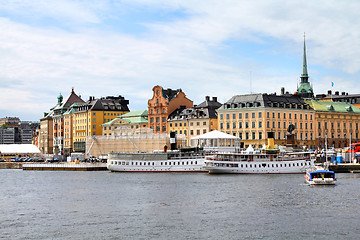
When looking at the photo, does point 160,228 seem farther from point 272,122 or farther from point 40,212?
point 272,122

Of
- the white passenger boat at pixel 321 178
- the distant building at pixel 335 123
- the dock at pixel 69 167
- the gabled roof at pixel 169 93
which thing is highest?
the gabled roof at pixel 169 93

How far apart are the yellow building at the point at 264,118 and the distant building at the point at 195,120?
18.1 ft

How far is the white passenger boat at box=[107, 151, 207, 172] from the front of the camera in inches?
4496

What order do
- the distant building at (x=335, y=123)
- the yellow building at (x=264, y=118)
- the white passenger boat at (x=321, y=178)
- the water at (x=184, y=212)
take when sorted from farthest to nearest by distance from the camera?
1. the distant building at (x=335, y=123)
2. the yellow building at (x=264, y=118)
3. the white passenger boat at (x=321, y=178)
4. the water at (x=184, y=212)

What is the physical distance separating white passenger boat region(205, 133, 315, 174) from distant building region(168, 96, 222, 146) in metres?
58.8

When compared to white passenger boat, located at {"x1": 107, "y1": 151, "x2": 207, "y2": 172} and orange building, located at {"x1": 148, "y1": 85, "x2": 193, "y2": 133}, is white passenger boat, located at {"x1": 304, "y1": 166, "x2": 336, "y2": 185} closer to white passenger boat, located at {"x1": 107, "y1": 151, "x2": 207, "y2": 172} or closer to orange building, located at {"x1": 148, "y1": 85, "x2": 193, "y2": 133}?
white passenger boat, located at {"x1": 107, "y1": 151, "x2": 207, "y2": 172}

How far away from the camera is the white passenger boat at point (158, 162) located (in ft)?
375

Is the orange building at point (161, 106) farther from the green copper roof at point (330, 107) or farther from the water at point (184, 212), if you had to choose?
the water at point (184, 212)

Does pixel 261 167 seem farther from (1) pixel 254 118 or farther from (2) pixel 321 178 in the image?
(1) pixel 254 118

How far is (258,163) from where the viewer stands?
10619cm

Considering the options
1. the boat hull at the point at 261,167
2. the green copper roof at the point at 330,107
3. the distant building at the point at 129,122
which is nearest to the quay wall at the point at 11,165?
the distant building at the point at 129,122

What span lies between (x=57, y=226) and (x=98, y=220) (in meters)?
3.74

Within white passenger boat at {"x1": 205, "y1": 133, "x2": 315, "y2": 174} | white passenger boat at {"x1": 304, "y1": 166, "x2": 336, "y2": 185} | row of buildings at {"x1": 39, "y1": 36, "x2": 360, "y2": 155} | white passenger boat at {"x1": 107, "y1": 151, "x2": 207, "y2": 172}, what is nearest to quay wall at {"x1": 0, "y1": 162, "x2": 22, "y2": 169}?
row of buildings at {"x1": 39, "y1": 36, "x2": 360, "y2": 155}

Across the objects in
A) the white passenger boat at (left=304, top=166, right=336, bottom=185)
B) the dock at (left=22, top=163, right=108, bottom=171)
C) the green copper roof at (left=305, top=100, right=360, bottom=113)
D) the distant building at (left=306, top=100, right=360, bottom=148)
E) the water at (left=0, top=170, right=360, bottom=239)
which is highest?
the green copper roof at (left=305, top=100, right=360, bottom=113)
